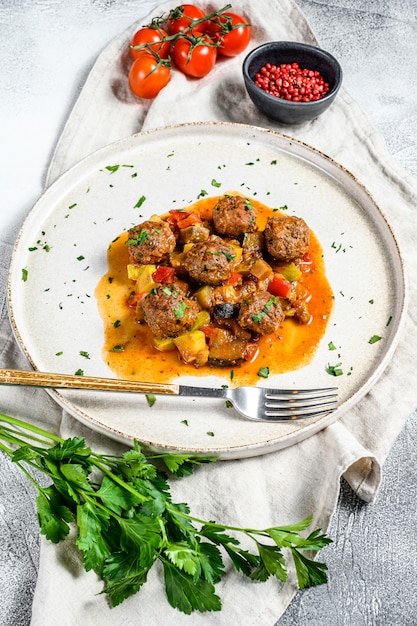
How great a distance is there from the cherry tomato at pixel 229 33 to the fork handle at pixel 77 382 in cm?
443

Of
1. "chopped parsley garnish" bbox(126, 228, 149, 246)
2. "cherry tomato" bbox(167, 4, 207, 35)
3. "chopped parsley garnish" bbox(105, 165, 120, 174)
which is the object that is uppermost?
"cherry tomato" bbox(167, 4, 207, 35)

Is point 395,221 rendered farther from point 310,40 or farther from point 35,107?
point 35,107

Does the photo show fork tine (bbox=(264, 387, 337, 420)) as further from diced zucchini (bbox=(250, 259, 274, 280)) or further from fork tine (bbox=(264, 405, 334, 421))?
diced zucchini (bbox=(250, 259, 274, 280))

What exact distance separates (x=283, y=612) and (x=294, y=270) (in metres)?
2.90

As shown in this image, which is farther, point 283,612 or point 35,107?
point 35,107

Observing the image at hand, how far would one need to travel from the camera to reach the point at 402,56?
28.5 feet

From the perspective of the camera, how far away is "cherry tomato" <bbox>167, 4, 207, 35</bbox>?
813 centimetres

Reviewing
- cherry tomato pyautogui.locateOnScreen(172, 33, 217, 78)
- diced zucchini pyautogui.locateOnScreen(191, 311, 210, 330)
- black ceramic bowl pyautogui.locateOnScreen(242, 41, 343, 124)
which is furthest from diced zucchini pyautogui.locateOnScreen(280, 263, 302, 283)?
cherry tomato pyautogui.locateOnScreen(172, 33, 217, 78)

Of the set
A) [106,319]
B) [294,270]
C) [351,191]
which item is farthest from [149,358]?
[351,191]

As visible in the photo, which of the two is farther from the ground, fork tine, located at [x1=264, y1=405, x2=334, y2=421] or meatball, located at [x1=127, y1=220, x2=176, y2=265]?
meatball, located at [x1=127, y1=220, x2=176, y2=265]

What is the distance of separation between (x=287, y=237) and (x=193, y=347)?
134cm

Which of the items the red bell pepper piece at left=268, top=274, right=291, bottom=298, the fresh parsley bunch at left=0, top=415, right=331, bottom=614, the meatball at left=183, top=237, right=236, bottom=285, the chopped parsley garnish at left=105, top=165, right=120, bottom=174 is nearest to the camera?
the fresh parsley bunch at left=0, top=415, right=331, bottom=614

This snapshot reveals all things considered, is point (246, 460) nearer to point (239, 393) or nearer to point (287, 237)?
point (239, 393)

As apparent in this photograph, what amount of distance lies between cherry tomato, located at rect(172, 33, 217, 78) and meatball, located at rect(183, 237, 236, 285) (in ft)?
9.07
